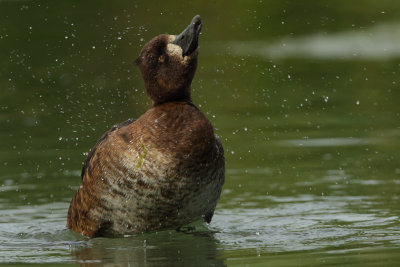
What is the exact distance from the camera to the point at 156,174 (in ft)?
24.8

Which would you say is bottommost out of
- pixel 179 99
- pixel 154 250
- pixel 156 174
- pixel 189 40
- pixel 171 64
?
pixel 154 250

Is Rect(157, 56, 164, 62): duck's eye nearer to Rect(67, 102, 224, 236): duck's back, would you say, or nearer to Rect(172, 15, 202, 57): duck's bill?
Rect(172, 15, 202, 57): duck's bill

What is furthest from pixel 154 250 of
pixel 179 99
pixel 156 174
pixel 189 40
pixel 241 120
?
pixel 241 120

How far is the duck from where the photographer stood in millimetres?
7594

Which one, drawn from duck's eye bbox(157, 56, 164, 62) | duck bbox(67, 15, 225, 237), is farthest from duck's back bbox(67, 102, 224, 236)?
duck's eye bbox(157, 56, 164, 62)

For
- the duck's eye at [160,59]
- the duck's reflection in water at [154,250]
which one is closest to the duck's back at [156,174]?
the duck's reflection in water at [154,250]

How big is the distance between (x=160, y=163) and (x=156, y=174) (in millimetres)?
84

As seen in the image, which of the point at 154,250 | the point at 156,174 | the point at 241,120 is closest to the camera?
the point at 154,250

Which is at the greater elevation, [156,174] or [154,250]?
[156,174]

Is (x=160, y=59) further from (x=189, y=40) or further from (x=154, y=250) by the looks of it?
(x=154, y=250)

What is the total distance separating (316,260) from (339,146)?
14.6ft

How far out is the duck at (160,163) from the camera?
7594 millimetres

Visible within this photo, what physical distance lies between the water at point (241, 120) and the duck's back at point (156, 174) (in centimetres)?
20

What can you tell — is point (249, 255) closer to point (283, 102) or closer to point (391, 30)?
point (283, 102)
